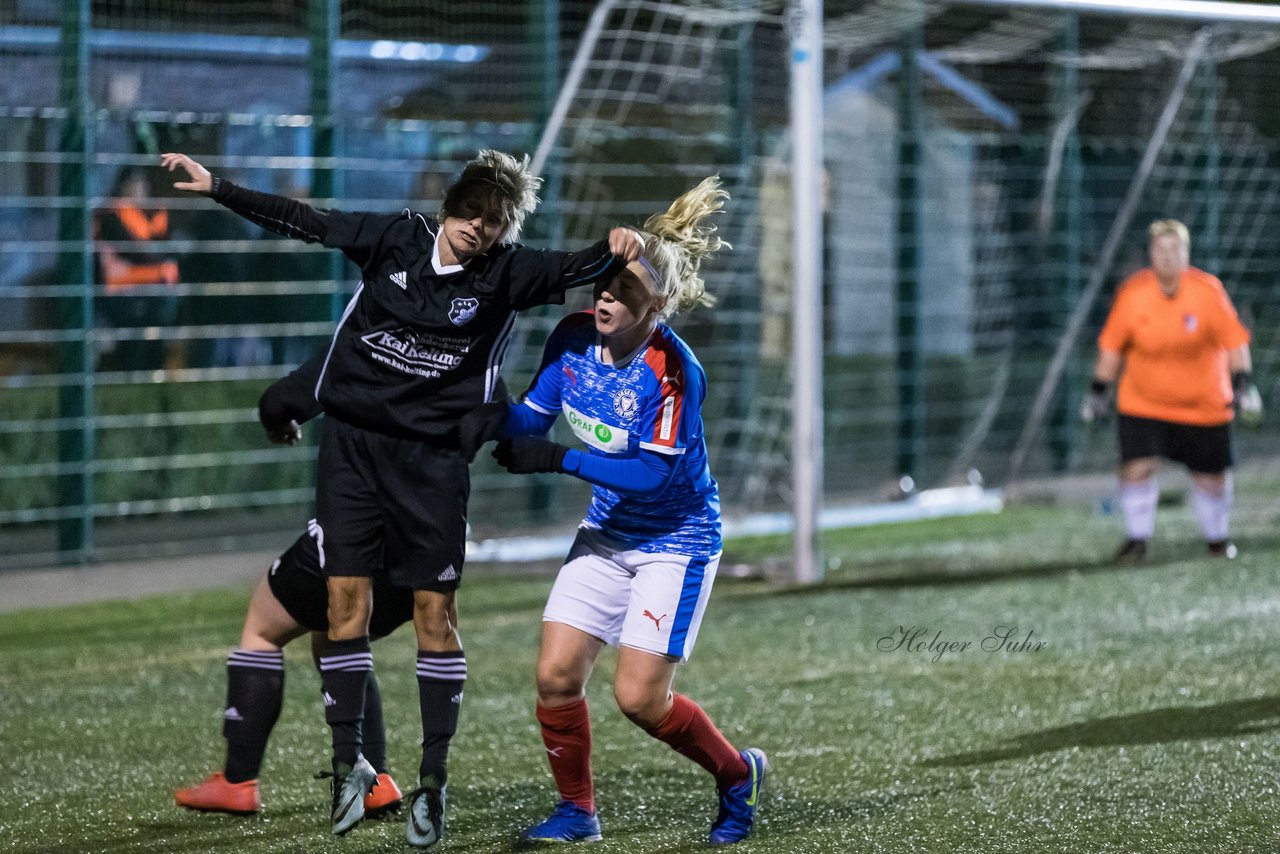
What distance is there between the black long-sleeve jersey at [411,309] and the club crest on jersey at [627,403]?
318mm

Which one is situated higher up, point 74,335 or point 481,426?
point 481,426

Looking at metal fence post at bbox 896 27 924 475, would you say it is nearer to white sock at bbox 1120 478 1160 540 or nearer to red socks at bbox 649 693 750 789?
white sock at bbox 1120 478 1160 540

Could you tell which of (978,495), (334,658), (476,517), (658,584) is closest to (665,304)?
(658,584)

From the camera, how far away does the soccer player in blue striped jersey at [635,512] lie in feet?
15.4


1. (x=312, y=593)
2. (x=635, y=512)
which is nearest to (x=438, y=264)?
(x=635, y=512)

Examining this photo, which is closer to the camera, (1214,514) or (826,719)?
(826,719)

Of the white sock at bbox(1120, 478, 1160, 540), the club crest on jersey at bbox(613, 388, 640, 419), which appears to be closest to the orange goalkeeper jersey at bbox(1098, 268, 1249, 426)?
the white sock at bbox(1120, 478, 1160, 540)

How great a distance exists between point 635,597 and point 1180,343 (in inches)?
239

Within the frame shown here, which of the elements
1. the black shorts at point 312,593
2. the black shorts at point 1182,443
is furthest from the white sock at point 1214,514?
the black shorts at point 312,593

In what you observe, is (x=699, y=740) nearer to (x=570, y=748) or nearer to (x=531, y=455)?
(x=570, y=748)

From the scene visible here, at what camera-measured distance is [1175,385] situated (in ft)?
33.0

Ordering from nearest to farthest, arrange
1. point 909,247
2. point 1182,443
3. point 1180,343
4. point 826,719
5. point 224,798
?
point 224,798, point 826,719, point 1180,343, point 1182,443, point 909,247

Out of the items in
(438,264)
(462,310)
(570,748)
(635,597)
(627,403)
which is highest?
(438,264)

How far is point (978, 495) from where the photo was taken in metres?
12.7
